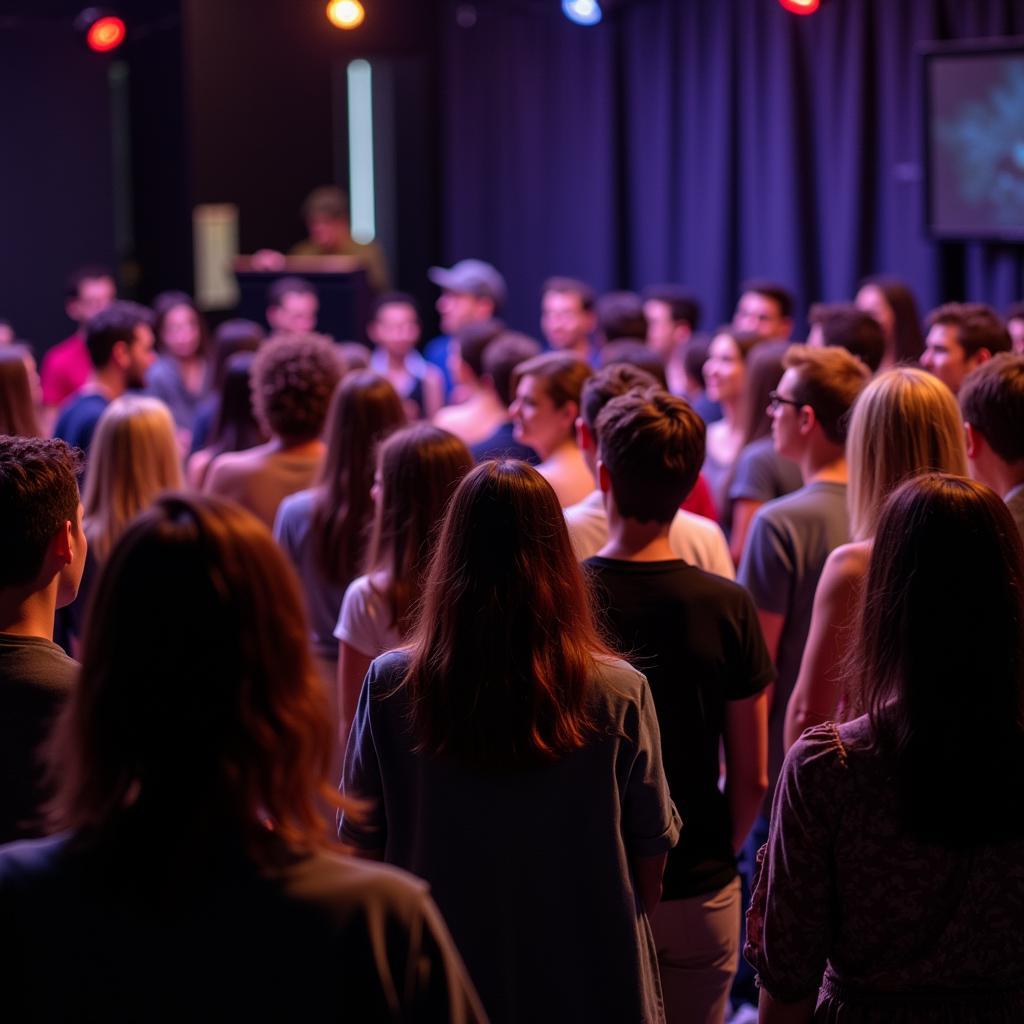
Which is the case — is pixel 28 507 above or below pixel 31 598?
above

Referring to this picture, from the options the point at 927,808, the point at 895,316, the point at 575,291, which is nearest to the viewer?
the point at 927,808

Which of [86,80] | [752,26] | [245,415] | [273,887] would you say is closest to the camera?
Answer: [273,887]

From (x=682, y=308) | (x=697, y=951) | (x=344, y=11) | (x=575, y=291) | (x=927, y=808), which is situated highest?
(x=344, y=11)

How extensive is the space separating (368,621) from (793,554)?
95cm

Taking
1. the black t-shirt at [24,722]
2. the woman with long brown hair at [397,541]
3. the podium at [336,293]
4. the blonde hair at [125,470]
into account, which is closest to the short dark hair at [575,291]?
the podium at [336,293]

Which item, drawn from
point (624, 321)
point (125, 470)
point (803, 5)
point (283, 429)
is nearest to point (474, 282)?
point (624, 321)

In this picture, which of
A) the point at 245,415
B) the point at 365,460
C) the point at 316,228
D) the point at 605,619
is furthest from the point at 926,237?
the point at 605,619

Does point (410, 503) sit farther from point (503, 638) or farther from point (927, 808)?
point (927, 808)

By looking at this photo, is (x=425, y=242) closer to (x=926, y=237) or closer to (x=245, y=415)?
(x=926, y=237)

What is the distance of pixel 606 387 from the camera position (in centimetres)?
332

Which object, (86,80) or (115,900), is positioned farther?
(86,80)

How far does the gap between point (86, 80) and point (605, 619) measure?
360 inches

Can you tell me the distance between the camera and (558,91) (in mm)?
10781

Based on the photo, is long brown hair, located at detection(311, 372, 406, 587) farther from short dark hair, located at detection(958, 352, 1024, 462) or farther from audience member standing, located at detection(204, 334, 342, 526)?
short dark hair, located at detection(958, 352, 1024, 462)
